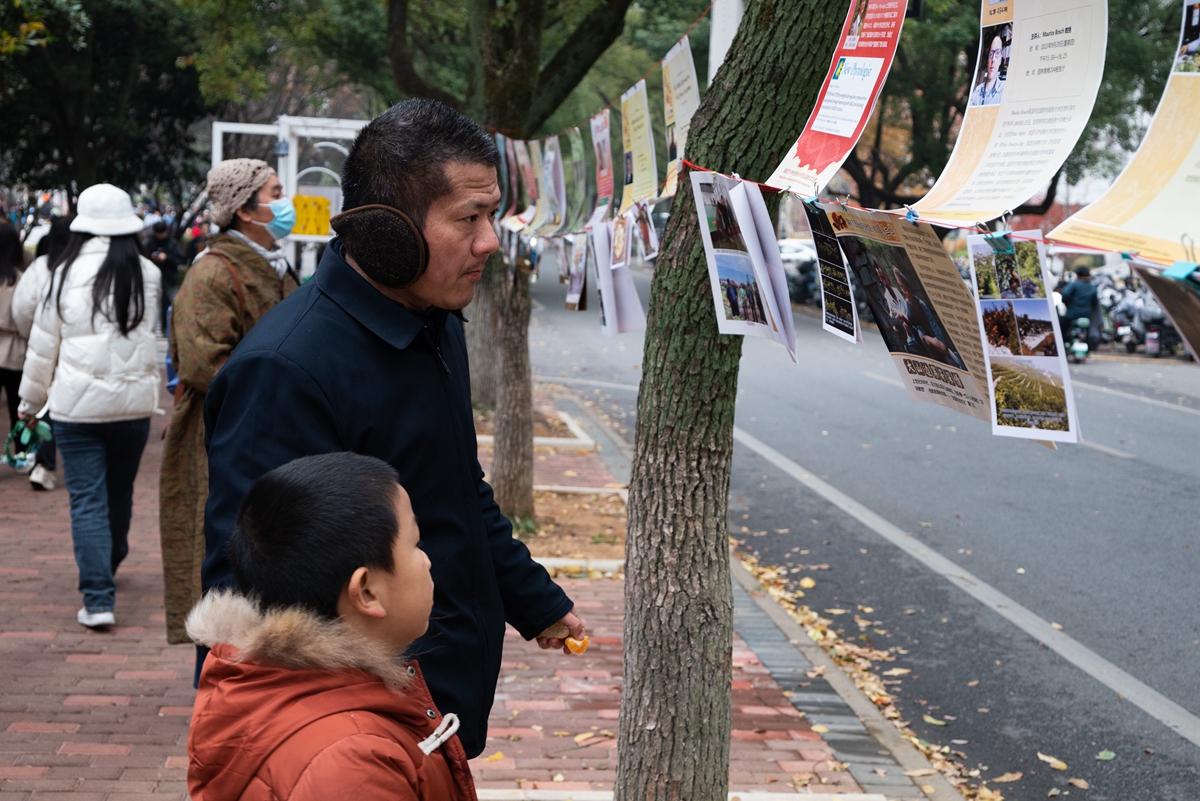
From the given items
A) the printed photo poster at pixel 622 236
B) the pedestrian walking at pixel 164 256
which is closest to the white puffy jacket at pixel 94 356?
the printed photo poster at pixel 622 236

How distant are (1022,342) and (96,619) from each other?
4517 millimetres

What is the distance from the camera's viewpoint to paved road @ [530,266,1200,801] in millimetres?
4730

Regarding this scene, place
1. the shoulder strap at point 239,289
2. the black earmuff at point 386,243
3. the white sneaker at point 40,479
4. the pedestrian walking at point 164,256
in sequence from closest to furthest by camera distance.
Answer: the black earmuff at point 386,243, the shoulder strap at point 239,289, the white sneaker at point 40,479, the pedestrian walking at point 164,256

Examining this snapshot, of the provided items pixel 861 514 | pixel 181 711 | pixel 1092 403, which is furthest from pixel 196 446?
pixel 1092 403

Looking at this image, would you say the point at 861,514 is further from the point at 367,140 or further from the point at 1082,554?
the point at 367,140

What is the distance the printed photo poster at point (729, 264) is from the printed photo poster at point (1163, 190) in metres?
0.91

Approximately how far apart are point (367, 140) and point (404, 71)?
7570 millimetres

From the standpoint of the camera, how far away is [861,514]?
8.42 meters

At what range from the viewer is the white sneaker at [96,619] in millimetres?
5074

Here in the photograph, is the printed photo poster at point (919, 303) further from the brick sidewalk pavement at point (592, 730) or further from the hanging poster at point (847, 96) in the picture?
the brick sidewalk pavement at point (592, 730)

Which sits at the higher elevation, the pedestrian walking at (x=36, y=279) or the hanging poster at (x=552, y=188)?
the hanging poster at (x=552, y=188)

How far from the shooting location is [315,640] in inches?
60.6

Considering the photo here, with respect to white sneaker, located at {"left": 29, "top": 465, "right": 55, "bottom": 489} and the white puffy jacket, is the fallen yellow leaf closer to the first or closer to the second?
the white puffy jacket

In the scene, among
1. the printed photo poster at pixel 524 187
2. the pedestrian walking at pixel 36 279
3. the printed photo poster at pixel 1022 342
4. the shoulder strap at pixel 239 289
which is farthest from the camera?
the printed photo poster at pixel 524 187
